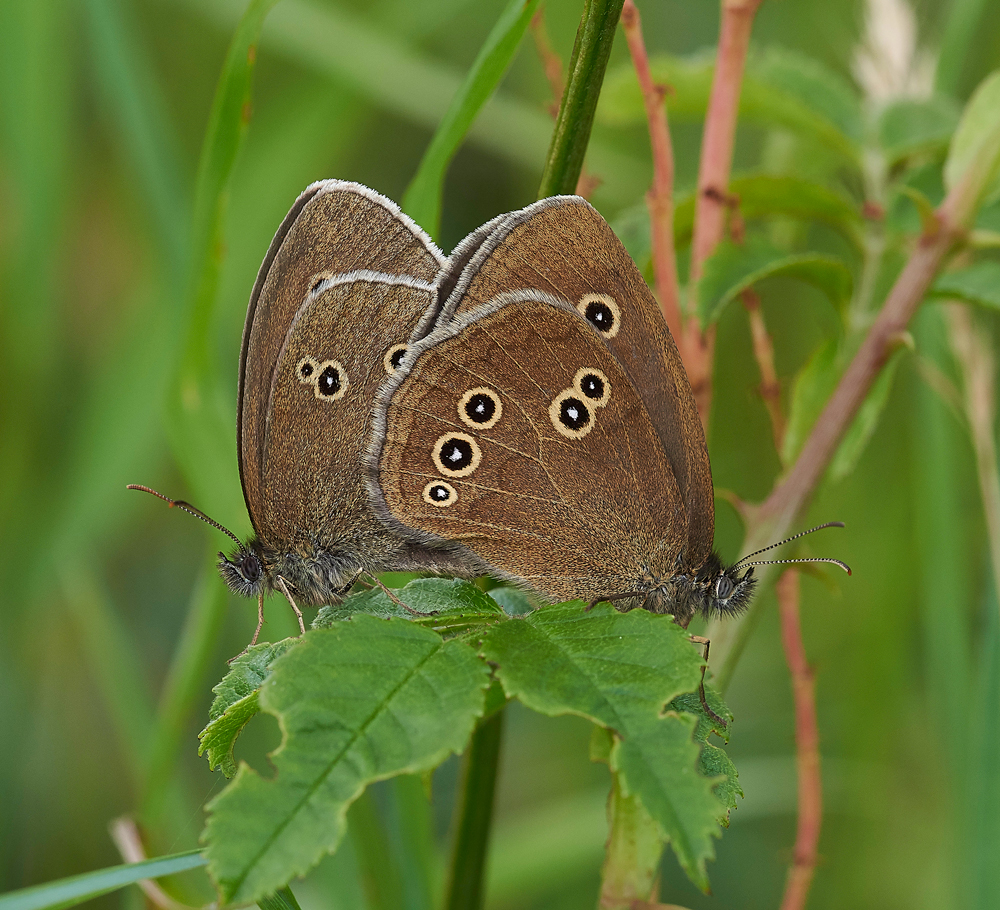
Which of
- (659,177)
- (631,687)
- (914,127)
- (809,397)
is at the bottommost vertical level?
(631,687)

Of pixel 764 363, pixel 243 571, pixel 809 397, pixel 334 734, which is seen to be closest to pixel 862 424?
pixel 809 397

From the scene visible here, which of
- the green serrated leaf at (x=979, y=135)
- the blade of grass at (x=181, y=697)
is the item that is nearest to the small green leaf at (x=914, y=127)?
the green serrated leaf at (x=979, y=135)

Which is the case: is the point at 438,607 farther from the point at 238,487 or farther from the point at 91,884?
the point at 238,487

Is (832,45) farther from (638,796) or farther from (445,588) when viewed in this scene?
(638,796)

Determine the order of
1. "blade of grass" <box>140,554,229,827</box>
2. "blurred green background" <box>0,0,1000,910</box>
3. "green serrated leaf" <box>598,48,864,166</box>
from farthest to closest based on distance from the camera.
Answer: "blurred green background" <box>0,0,1000,910</box> → "blade of grass" <box>140,554,229,827</box> → "green serrated leaf" <box>598,48,864,166</box>

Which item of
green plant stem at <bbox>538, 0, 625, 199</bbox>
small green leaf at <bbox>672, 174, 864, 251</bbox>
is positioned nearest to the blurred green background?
small green leaf at <bbox>672, 174, 864, 251</bbox>

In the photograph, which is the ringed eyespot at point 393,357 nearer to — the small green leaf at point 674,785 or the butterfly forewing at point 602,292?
the butterfly forewing at point 602,292

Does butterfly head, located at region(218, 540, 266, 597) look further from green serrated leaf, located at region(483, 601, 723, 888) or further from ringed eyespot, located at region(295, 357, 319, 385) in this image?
green serrated leaf, located at region(483, 601, 723, 888)
